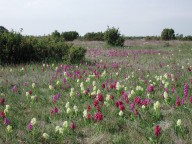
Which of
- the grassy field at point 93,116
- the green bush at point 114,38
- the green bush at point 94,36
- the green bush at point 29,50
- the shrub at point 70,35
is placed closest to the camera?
the grassy field at point 93,116

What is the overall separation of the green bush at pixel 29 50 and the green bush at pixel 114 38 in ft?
44.2

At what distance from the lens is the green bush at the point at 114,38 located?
2819 cm

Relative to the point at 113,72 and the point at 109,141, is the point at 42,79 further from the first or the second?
the point at 109,141

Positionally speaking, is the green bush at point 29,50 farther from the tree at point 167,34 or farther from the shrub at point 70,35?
the tree at point 167,34

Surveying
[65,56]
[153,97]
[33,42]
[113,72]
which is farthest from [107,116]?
[33,42]

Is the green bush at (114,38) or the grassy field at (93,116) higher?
the green bush at (114,38)

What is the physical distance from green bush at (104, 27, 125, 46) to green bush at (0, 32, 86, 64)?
13464 millimetres

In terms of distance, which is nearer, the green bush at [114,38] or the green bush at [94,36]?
the green bush at [114,38]

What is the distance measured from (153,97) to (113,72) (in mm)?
3937

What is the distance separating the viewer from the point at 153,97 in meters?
7.40

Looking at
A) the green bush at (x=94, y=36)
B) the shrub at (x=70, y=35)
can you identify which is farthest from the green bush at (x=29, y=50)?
the green bush at (x=94, y=36)

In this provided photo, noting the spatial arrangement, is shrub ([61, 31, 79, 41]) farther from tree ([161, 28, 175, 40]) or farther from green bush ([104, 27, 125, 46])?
green bush ([104, 27, 125, 46])

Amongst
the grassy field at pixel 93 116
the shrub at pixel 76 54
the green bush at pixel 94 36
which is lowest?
the grassy field at pixel 93 116

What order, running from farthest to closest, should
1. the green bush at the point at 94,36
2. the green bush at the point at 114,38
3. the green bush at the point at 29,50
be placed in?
1. the green bush at the point at 94,36
2. the green bush at the point at 114,38
3. the green bush at the point at 29,50
